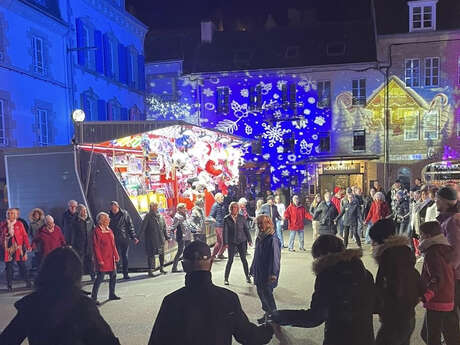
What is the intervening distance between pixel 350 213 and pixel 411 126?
49.9 ft

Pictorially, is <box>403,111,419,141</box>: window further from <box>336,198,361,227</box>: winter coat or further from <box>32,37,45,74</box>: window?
<box>32,37,45,74</box>: window

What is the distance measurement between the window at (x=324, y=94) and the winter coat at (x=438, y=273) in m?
22.2

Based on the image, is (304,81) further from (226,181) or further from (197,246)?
(197,246)

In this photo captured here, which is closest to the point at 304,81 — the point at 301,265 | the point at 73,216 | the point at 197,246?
the point at 301,265

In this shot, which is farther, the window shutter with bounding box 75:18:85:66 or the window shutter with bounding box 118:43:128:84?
the window shutter with bounding box 118:43:128:84

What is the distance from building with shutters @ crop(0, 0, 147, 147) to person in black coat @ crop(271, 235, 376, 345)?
51.2ft

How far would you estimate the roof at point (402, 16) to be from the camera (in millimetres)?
23953

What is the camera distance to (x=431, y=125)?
2419cm

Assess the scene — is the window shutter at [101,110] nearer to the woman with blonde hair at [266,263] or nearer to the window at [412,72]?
the window at [412,72]

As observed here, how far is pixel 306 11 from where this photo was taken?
29.4 metres

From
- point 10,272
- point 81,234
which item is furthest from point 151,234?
point 10,272

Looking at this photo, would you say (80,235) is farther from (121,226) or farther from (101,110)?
(101,110)

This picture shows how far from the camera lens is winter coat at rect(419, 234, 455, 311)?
13.2ft

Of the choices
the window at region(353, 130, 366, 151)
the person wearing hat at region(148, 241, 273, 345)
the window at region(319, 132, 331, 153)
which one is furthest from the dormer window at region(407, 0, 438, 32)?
the person wearing hat at region(148, 241, 273, 345)
